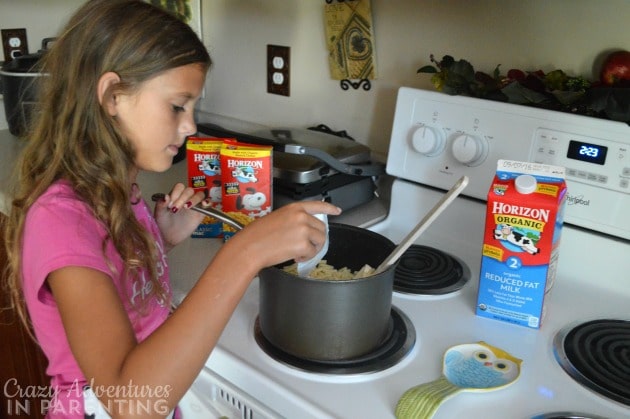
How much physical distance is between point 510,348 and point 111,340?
0.53 m

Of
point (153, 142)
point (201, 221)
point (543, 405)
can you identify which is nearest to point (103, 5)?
point (153, 142)

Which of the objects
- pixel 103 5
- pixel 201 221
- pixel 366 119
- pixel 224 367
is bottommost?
pixel 224 367

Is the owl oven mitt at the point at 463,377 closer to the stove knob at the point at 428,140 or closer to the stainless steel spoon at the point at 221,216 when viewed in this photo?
the stainless steel spoon at the point at 221,216

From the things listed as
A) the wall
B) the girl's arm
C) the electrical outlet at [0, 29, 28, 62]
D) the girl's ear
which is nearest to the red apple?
the wall

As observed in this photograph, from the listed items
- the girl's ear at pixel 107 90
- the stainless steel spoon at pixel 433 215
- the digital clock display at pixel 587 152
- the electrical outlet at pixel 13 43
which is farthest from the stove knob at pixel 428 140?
the electrical outlet at pixel 13 43

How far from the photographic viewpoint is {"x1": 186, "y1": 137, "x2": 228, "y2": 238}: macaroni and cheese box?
1123 mm

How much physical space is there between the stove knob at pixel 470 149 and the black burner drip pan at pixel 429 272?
178 mm

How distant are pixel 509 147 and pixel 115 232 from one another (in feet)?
2.22

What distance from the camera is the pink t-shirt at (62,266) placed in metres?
0.70

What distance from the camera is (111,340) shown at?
654mm

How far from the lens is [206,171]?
113 cm

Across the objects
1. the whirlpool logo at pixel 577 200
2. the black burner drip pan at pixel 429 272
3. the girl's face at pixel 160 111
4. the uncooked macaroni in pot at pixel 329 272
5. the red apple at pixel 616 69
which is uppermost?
the red apple at pixel 616 69

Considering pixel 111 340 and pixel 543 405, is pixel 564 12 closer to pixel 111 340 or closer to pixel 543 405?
pixel 543 405

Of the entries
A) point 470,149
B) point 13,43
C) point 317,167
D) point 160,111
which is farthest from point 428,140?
point 13,43
